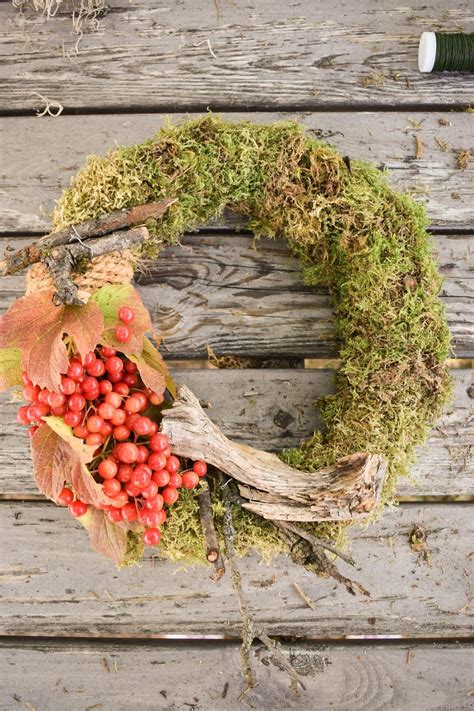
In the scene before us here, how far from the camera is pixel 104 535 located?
116cm

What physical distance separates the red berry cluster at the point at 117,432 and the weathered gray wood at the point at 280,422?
1.00 ft

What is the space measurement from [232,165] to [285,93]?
350 mm

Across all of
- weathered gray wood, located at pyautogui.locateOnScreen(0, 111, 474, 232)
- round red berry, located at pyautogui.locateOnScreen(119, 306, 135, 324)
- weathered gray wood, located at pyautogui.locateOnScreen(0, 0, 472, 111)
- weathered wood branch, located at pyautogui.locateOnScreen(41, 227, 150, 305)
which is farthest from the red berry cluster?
weathered gray wood, located at pyautogui.locateOnScreen(0, 0, 472, 111)

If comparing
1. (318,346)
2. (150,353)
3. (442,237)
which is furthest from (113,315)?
(442,237)

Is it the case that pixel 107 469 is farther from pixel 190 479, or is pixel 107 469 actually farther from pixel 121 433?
pixel 190 479

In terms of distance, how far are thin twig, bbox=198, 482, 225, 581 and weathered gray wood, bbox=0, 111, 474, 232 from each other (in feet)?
2.56

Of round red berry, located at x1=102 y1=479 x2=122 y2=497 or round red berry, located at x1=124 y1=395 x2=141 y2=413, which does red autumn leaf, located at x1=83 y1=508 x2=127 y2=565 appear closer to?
round red berry, located at x1=102 y1=479 x2=122 y2=497

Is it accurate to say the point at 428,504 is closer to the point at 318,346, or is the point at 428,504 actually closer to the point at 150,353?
the point at 318,346

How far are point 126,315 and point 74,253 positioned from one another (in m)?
0.19

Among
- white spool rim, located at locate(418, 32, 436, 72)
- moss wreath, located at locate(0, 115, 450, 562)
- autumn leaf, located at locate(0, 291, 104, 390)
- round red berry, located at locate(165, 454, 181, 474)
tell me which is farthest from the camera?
white spool rim, located at locate(418, 32, 436, 72)

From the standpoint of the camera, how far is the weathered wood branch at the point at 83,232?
3.88ft

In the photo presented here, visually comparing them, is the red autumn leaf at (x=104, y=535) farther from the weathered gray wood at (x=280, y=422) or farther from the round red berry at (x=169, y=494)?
the weathered gray wood at (x=280, y=422)

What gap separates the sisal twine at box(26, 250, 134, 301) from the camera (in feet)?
3.87

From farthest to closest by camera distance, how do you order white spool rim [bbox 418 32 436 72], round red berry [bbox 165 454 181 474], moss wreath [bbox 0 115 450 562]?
white spool rim [bbox 418 32 436 72]
moss wreath [bbox 0 115 450 562]
round red berry [bbox 165 454 181 474]
